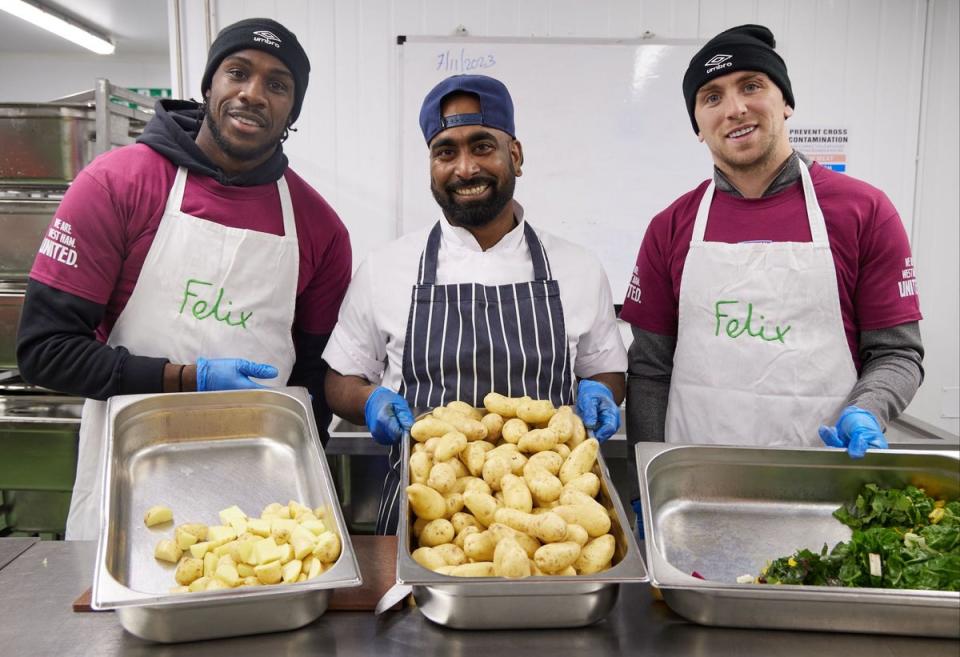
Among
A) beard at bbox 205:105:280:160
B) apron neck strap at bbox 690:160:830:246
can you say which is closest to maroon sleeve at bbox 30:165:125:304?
beard at bbox 205:105:280:160

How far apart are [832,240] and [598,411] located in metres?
0.84

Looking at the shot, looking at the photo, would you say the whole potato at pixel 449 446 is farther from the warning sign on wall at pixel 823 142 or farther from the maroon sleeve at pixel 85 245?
the warning sign on wall at pixel 823 142

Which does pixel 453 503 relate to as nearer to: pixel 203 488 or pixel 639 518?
pixel 203 488

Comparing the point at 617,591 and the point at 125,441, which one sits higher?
the point at 125,441

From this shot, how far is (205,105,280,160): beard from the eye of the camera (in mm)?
1991

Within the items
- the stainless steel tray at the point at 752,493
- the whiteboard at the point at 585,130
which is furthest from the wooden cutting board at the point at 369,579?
→ the whiteboard at the point at 585,130

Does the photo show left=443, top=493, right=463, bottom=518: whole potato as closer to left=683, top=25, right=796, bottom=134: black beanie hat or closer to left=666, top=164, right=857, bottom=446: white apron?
left=666, top=164, right=857, bottom=446: white apron

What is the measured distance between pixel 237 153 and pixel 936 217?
357 cm

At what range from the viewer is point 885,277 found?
75.1 inches

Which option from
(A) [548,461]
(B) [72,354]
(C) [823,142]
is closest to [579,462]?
(A) [548,461]

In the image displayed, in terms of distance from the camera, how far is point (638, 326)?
86.1 inches

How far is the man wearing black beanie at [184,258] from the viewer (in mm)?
1804

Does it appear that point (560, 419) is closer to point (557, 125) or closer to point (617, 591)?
point (617, 591)

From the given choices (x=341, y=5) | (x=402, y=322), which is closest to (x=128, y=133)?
(x=341, y=5)
